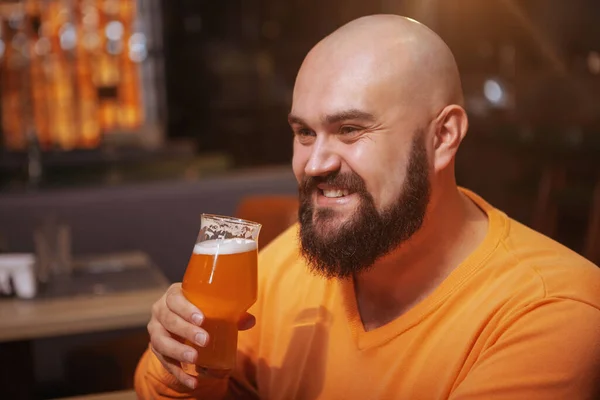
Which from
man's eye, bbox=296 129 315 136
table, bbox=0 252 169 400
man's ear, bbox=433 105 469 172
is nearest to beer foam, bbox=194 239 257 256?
man's eye, bbox=296 129 315 136

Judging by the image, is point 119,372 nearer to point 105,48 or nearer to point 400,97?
point 400,97

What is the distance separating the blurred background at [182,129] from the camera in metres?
3.21

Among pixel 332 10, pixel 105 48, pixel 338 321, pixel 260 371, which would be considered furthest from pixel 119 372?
pixel 105 48

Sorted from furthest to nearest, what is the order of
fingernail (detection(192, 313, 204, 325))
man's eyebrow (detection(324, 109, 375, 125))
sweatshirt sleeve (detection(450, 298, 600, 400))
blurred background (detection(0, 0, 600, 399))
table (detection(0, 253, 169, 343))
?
blurred background (detection(0, 0, 600, 399))
table (detection(0, 253, 169, 343))
man's eyebrow (detection(324, 109, 375, 125))
fingernail (detection(192, 313, 204, 325))
sweatshirt sleeve (detection(450, 298, 600, 400))

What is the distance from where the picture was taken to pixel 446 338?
1284mm

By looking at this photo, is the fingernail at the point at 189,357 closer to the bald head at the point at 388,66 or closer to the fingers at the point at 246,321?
the fingers at the point at 246,321

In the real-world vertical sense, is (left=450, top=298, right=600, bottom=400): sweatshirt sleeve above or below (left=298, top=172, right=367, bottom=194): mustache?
below

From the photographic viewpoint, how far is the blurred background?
3207 millimetres

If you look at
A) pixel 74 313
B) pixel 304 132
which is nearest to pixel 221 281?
pixel 304 132

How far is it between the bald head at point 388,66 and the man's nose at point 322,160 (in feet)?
0.30

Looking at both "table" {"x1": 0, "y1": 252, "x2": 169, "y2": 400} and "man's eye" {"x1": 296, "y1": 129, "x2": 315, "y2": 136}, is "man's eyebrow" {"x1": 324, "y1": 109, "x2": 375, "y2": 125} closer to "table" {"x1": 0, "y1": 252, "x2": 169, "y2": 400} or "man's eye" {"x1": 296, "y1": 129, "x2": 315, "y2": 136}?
"man's eye" {"x1": 296, "y1": 129, "x2": 315, "y2": 136}

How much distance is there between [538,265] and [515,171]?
234 inches

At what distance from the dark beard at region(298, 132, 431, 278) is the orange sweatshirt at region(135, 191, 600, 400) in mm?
117

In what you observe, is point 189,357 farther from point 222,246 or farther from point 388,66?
point 388,66
